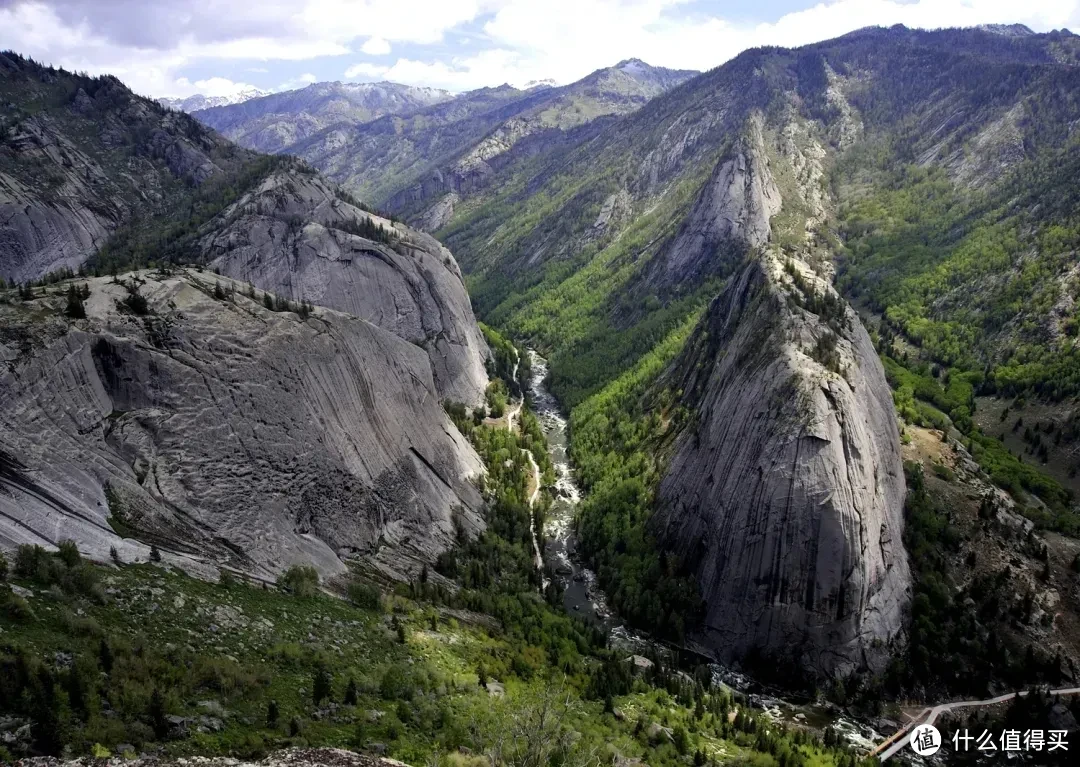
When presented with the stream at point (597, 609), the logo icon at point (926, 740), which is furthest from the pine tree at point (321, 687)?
the logo icon at point (926, 740)

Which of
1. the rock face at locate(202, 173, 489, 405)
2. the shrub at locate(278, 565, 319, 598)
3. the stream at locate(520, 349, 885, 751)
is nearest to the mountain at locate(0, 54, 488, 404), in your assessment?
the rock face at locate(202, 173, 489, 405)

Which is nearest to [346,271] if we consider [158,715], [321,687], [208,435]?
[208,435]

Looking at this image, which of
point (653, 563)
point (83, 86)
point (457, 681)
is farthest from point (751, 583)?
point (83, 86)

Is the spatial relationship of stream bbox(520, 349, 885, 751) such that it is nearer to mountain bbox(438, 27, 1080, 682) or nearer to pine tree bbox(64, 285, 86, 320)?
mountain bbox(438, 27, 1080, 682)

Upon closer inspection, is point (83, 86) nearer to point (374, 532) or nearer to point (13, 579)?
point (374, 532)

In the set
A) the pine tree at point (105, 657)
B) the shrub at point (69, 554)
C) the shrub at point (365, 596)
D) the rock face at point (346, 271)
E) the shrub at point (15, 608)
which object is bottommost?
the pine tree at point (105, 657)

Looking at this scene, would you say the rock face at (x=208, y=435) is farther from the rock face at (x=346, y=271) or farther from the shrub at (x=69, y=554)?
the rock face at (x=346, y=271)
